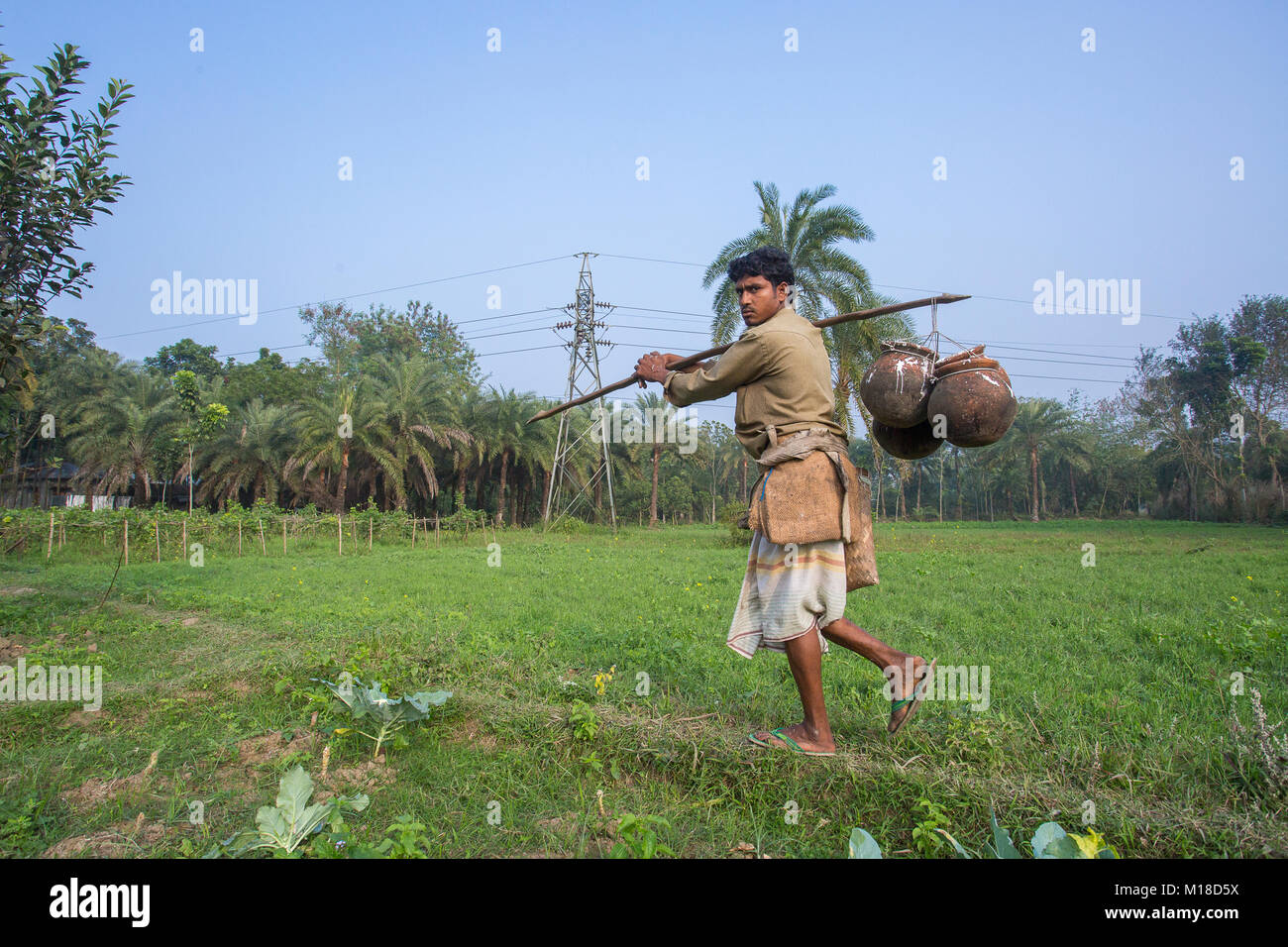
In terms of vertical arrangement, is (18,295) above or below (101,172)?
below

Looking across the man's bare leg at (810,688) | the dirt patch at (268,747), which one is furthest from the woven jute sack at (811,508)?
the dirt patch at (268,747)

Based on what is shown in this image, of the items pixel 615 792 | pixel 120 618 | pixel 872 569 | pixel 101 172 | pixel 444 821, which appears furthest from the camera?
pixel 120 618

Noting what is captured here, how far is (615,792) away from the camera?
2799mm

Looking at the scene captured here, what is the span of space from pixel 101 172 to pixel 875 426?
18.5 feet

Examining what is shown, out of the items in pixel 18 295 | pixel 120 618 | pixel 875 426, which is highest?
pixel 18 295

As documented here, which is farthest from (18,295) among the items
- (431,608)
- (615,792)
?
(615,792)

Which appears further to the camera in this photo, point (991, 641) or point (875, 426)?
point (991, 641)

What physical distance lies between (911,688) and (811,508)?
2.67 ft

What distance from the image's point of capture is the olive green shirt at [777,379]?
3047 millimetres

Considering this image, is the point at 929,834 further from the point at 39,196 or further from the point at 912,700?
the point at 39,196

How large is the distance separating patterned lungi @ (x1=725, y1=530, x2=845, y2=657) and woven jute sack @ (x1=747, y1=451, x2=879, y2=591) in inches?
3.1
